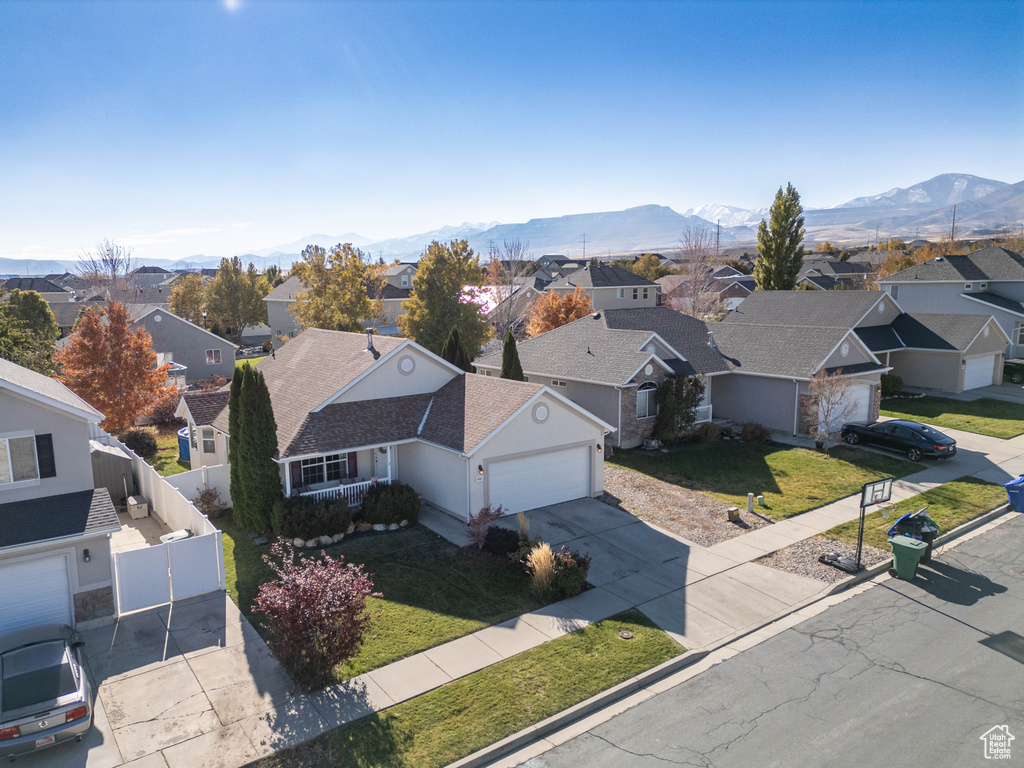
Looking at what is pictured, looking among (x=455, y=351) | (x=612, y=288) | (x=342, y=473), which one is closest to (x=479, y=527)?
(x=342, y=473)

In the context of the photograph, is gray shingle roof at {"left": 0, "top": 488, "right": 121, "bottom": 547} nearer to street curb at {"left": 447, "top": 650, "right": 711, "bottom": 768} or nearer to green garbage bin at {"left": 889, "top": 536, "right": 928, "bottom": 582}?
street curb at {"left": 447, "top": 650, "right": 711, "bottom": 768}

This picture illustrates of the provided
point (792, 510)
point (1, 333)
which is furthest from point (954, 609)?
point (1, 333)

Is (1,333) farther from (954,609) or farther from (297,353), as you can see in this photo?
(954,609)

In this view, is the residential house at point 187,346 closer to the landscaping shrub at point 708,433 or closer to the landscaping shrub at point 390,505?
the landscaping shrub at point 390,505

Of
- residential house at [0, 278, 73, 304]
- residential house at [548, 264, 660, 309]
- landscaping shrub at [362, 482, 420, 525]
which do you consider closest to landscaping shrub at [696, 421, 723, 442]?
landscaping shrub at [362, 482, 420, 525]

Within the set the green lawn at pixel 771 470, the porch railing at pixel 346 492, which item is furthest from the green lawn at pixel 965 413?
the porch railing at pixel 346 492

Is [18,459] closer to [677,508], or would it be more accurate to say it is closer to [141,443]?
[141,443]
